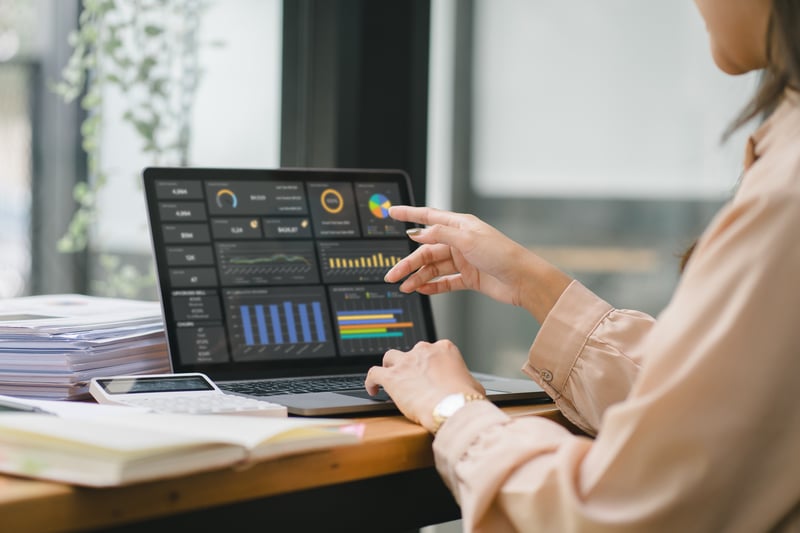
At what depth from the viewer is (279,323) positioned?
4.43ft

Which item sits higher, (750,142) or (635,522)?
(750,142)

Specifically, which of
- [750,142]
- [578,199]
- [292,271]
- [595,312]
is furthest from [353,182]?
[578,199]

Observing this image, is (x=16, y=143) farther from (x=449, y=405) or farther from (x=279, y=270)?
(x=449, y=405)

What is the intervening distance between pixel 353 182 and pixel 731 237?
783 millimetres

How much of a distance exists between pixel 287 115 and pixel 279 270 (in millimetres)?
849

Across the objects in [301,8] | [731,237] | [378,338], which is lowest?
[378,338]

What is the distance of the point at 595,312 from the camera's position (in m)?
1.20

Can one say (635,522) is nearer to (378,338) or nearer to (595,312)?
(595,312)

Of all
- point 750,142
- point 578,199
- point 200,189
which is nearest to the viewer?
point 750,142

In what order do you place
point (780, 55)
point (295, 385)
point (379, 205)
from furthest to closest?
point (379, 205)
point (295, 385)
point (780, 55)

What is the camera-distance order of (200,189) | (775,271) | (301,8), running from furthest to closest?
(301,8) < (200,189) < (775,271)

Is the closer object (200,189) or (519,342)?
(200,189)

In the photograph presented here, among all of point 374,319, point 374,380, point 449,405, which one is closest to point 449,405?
point 449,405

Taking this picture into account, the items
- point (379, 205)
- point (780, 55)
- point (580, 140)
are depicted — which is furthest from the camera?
point (580, 140)
